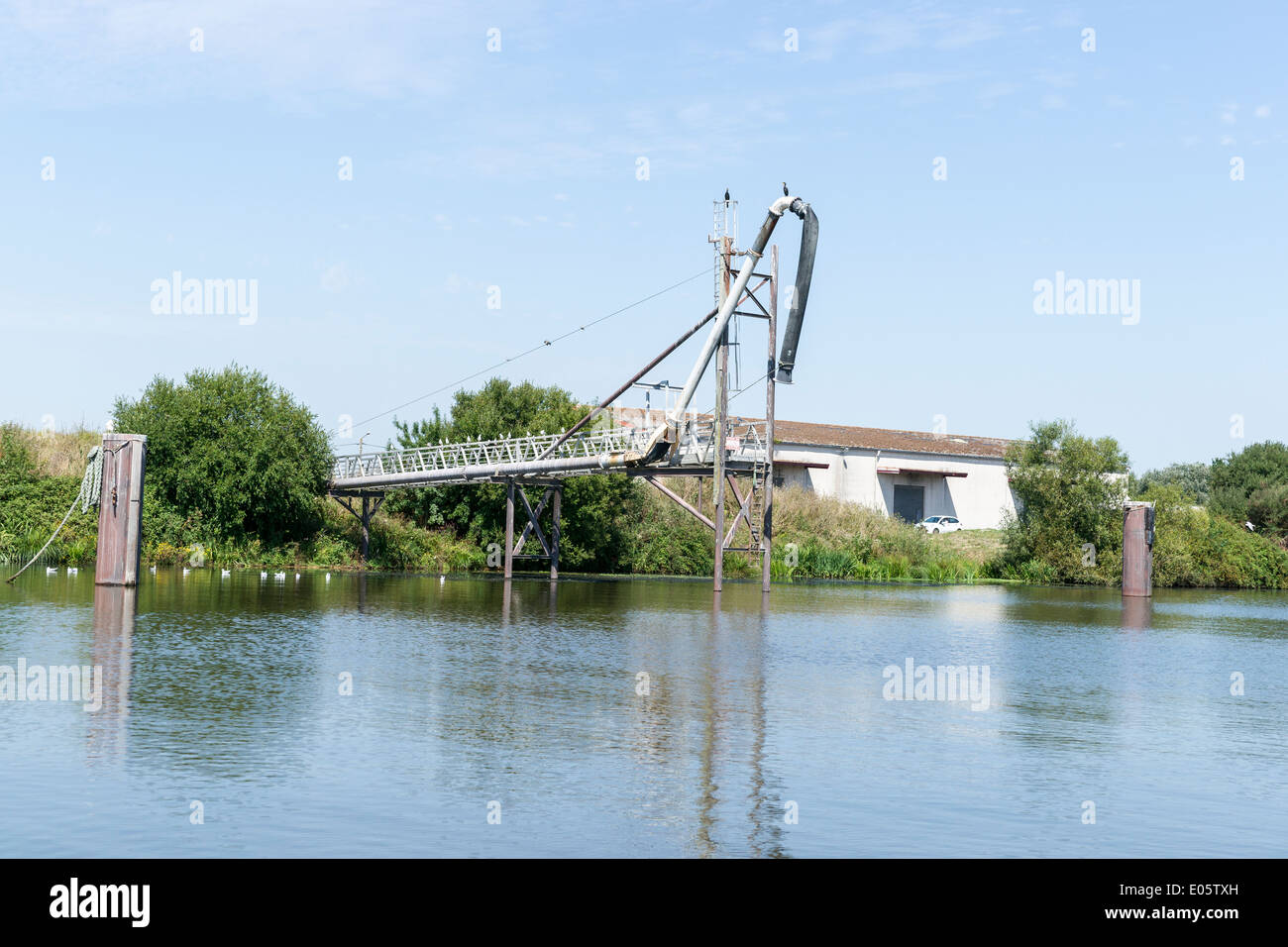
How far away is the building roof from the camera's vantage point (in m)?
78.9

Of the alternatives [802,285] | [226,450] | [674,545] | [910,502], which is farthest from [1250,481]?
[226,450]

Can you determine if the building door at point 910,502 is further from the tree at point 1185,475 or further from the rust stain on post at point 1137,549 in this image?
the tree at point 1185,475

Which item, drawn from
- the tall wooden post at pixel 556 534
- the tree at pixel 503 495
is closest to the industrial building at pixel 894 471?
the tree at pixel 503 495

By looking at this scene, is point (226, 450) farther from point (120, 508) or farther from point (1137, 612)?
point (1137, 612)

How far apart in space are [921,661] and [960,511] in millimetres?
61266

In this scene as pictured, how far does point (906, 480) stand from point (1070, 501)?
50.3 feet

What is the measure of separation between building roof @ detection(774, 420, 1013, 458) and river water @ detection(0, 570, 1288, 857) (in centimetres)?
5006

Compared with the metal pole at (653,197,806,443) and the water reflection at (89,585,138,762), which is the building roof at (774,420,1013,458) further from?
the water reflection at (89,585,138,762)

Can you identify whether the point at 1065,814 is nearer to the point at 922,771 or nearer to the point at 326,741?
the point at 922,771

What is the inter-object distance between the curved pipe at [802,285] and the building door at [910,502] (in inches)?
1448

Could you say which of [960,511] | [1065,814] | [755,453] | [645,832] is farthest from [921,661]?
[960,511]

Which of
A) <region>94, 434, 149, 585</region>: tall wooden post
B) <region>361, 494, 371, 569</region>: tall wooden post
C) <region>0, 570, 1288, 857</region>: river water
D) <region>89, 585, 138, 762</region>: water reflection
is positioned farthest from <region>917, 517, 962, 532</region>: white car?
<region>89, 585, 138, 762</region>: water reflection

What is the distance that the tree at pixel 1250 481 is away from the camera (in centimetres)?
8412
